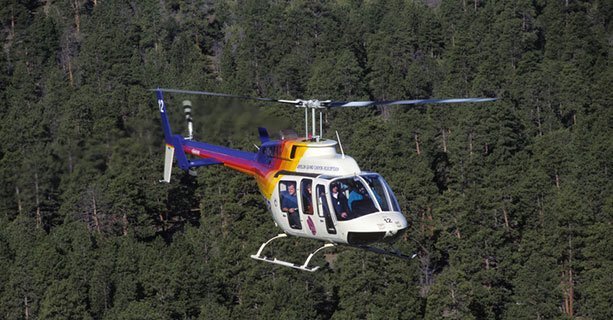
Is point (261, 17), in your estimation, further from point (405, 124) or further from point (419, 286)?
point (419, 286)

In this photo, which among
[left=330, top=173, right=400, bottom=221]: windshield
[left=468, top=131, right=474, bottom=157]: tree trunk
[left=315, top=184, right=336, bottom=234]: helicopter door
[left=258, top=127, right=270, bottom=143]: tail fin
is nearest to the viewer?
[left=330, top=173, right=400, bottom=221]: windshield

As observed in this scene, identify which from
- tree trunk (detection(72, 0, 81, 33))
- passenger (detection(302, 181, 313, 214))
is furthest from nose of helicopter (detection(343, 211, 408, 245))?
tree trunk (detection(72, 0, 81, 33))

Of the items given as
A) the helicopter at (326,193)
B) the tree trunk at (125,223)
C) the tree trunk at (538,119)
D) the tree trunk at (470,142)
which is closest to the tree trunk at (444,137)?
the tree trunk at (470,142)

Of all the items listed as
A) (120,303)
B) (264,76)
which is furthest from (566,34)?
(120,303)

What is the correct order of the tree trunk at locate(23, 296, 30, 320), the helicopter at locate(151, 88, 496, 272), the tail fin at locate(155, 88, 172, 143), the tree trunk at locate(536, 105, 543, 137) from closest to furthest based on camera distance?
the helicopter at locate(151, 88, 496, 272) → the tail fin at locate(155, 88, 172, 143) → the tree trunk at locate(23, 296, 30, 320) → the tree trunk at locate(536, 105, 543, 137)

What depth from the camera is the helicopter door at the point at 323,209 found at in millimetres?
32750

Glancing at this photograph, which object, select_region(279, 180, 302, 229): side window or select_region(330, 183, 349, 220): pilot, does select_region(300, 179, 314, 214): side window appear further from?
select_region(330, 183, 349, 220): pilot

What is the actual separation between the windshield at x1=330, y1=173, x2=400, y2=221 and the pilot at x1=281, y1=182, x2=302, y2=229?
188cm

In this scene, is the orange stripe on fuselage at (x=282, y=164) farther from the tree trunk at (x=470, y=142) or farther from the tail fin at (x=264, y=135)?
the tree trunk at (x=470, y=142)

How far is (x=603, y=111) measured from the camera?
106625 millimetres

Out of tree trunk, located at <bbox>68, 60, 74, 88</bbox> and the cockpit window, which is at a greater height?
the cockpit window

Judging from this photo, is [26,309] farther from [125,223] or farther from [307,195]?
[307,195]

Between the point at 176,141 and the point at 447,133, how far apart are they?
69.0 m

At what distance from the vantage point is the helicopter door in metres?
32.8
